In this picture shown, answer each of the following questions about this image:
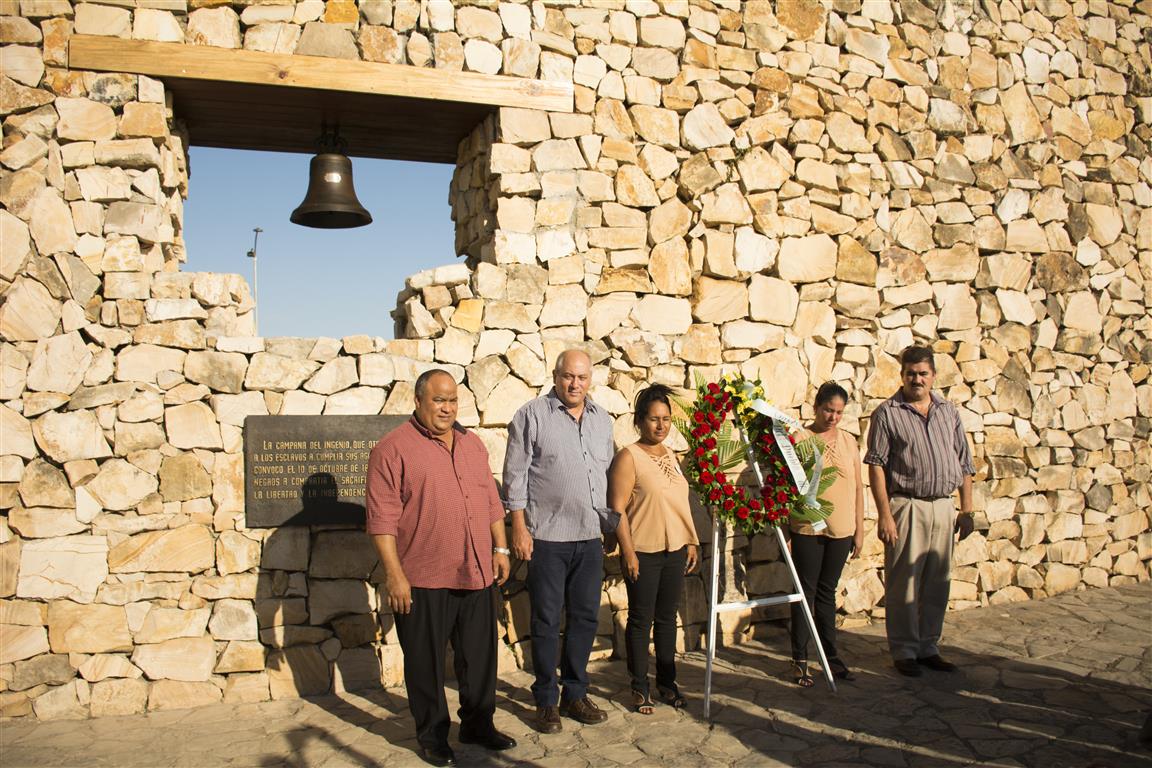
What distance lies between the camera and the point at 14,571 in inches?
169

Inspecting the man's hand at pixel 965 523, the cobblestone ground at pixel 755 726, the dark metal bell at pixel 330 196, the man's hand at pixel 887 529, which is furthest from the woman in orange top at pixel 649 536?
the dark metal bell at pixel 330 196

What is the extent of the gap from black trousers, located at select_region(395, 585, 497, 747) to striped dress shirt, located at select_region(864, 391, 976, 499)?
2.33 metres

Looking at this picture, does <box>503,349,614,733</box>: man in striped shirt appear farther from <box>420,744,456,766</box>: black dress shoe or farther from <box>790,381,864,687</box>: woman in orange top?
<box>790,381,864,687</box>: woman in orange top

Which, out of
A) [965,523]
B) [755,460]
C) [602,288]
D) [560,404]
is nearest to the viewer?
[560,404]

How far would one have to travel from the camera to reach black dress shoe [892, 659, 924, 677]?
4.68 metres

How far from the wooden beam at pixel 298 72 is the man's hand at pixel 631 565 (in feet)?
8.58

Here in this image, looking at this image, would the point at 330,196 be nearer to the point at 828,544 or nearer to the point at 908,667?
the point at 828,544

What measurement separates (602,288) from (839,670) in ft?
8.00

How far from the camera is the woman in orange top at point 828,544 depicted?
4.60m

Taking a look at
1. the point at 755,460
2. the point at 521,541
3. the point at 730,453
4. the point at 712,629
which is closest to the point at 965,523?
the point at 755,460

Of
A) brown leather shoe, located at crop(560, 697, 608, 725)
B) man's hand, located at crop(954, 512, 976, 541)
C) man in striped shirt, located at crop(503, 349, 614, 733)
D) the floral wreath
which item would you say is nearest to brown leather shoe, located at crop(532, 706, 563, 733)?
man in striped shirt, located at crop(503, 349, 614, 733)

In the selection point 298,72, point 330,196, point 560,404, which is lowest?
point 560,404

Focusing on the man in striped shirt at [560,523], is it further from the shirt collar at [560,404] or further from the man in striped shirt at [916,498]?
the man in striped shirt at [916,498]

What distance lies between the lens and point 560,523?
4051 millimetres
